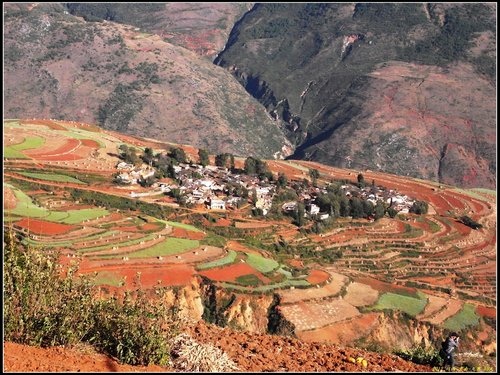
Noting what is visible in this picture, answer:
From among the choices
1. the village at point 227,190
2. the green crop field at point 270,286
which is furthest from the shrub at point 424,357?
the village at point 227,190

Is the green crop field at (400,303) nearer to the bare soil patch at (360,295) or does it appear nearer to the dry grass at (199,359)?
the bare soil patch at (360,295)

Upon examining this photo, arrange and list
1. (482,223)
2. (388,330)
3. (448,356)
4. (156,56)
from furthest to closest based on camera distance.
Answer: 1. (156,56)
2. (482,223)
3. (388,330)
4. (448,356)

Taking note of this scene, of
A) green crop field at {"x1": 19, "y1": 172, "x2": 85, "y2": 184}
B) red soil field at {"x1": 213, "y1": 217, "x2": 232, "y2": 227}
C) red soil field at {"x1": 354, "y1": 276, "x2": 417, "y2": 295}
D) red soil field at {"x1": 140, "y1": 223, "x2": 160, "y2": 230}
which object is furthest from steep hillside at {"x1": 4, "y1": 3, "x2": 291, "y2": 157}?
red soil field at {"x1": 354, "y1": 276, "x2": 417, "y2": 295}

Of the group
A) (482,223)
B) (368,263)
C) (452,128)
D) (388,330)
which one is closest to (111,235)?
(388,330)

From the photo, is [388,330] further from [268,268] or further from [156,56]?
[156,56]

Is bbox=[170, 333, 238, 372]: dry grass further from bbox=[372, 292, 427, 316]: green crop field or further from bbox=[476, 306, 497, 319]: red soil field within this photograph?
bbox=[476, 306, 497, 319]: red soil field

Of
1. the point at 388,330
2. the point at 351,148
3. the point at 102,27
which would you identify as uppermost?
the point at 102,27
